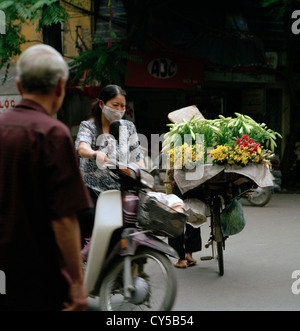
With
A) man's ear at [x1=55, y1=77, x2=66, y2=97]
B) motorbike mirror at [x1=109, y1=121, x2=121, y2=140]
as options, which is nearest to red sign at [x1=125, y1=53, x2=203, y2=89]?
motorbike mirror at [x1=109, y1=121, x2=121, y2=140]

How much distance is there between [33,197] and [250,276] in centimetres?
377

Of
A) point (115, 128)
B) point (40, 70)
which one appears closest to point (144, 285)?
point (115, 128)

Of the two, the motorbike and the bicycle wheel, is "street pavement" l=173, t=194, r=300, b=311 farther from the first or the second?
the motorbike

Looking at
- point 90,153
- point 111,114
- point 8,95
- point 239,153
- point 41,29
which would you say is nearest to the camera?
point 90,153

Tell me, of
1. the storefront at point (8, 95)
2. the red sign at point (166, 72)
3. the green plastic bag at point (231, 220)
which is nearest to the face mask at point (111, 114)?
the green plastic bag at point (231, 220)

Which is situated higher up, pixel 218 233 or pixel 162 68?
pixel 162 68

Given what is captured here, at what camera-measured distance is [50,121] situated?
2.09 meters

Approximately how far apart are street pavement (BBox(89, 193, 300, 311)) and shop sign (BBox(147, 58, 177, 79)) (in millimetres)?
6135

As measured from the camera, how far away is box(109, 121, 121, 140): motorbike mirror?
4133 millimetres

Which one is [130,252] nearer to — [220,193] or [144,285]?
[144,285]

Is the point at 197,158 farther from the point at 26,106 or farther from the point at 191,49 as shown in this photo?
the point at 191,49

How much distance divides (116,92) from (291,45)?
11.7 m

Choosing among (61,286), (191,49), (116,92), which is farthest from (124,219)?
(191,49)

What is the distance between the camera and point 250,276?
5.42 meters
